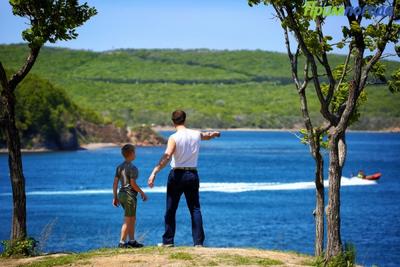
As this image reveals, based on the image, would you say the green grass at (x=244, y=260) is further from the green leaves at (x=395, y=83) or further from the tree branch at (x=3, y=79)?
the tree branch at (x=3, y=79)

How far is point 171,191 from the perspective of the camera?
13.3m

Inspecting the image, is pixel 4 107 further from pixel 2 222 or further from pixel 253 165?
pixel 253 165

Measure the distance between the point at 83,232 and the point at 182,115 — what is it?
28.7m

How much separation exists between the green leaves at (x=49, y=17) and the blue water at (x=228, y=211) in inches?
156

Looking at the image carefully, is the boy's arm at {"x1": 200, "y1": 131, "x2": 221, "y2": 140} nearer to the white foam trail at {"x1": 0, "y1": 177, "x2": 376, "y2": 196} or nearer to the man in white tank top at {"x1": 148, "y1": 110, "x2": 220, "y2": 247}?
the man in white tank top at {"x1": 148, "y1": 110, "x2": 220, "y2": 247}

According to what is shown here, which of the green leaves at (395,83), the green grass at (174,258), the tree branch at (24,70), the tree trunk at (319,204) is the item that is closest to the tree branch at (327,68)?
the tree trunk at (319,204)

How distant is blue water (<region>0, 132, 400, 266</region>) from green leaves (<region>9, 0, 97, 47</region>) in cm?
396

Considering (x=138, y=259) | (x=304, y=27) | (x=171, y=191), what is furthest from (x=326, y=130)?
(x=138, y=259)

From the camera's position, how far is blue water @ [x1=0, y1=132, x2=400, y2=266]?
36844mm

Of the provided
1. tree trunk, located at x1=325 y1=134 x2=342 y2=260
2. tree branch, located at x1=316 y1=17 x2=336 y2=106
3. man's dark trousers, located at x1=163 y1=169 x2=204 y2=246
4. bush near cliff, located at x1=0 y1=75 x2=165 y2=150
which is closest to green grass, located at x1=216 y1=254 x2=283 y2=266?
tree trunk, located at x1=325 y1=134 x2=342 y2=260

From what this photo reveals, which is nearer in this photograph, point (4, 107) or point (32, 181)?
point (4, 107)

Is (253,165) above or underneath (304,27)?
underneath

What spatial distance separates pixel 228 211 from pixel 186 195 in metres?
38.9

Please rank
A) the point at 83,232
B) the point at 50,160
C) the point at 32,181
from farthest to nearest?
the point at 50,160 → the point at 32,181 → the point at 83,232
